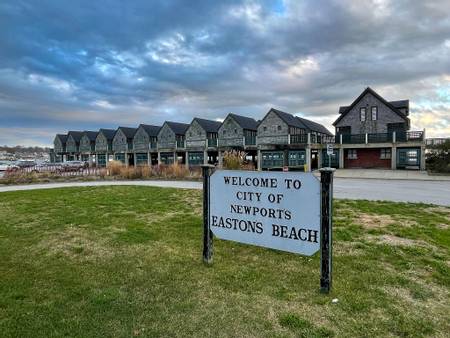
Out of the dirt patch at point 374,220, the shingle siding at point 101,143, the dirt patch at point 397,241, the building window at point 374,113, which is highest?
the building window at point 374,113

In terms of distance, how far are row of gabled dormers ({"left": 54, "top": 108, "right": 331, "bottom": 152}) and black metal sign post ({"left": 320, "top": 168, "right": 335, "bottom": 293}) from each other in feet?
103

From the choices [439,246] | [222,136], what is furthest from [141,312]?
[222,136]

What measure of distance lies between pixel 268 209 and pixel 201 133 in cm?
4237

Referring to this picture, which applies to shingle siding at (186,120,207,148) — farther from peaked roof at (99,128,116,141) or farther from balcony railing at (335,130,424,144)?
peaked roof at (99,128,116,141)

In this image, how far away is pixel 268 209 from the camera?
439 cm

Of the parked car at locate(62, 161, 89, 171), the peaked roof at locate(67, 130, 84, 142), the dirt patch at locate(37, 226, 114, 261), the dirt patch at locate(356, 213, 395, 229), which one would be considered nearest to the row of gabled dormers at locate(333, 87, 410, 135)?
the dirt patch at locate(356, 213, 395, 229)

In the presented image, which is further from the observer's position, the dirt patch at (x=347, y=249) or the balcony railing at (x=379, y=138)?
the balcony railing at (x=379, y=138)

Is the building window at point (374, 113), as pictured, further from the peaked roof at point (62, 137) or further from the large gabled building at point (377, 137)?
the peaked roof at point (62, 137)

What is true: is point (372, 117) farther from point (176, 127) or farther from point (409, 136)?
point (176, 127)

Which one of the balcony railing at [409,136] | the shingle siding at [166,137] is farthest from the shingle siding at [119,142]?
the balcony railing at [409,136]

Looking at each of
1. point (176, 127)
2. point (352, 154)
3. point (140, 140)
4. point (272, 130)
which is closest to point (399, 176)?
point (352, 154)

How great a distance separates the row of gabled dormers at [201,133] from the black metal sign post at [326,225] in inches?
1236

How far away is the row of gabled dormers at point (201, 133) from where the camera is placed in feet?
127

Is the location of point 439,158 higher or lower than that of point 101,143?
lower
